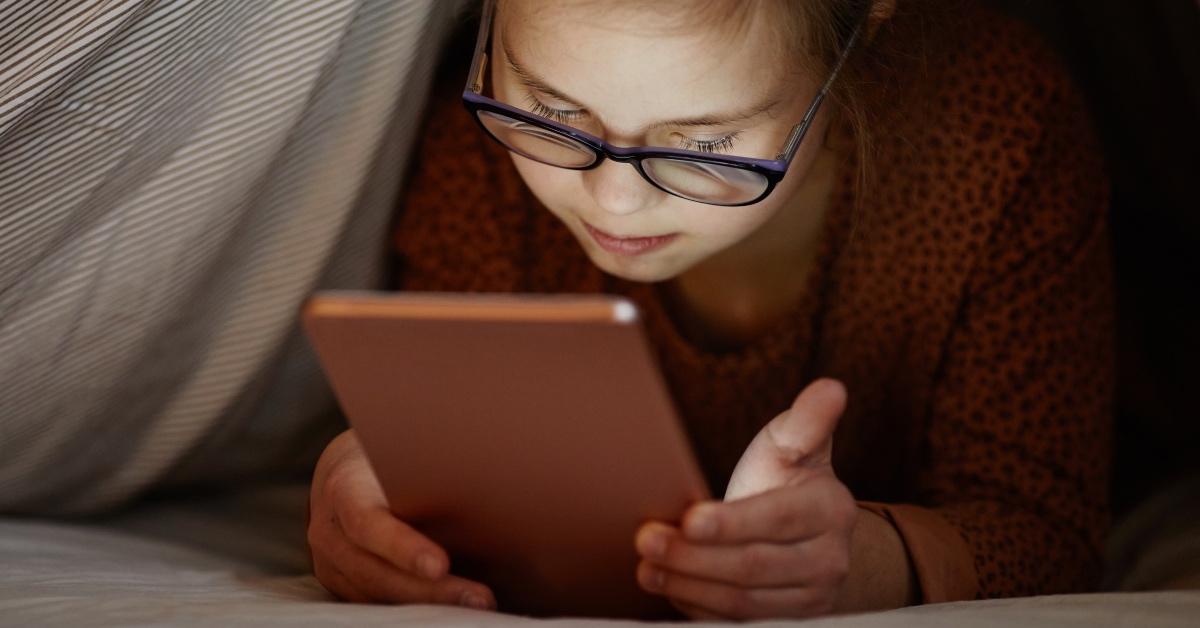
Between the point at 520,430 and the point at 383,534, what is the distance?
16 cm

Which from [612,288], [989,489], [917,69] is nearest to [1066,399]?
[989,489]

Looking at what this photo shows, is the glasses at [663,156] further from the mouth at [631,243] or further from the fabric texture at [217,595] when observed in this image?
the fabric texture at [217,595]

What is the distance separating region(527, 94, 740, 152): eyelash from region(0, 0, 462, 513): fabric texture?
0.75 feet

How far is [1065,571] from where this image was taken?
3.29 ft

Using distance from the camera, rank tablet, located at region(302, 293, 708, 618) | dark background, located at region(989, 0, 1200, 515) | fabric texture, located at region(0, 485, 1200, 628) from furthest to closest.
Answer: dark background, located at region(989, 0, 1200, 515)
fabric texture, located at region(0, 485, 1200, 628)
tablet, located at region(302, 293, 708, 618)

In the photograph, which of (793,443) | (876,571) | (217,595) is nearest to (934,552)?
(876,571)

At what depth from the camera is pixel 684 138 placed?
81cm

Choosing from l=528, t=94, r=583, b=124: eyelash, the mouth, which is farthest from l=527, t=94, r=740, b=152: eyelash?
the mouth

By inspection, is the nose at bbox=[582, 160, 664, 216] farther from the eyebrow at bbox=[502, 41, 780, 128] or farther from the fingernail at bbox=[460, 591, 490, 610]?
the fingernail at bbox=[460, 591, 490, 610]

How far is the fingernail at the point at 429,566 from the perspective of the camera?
0.72m

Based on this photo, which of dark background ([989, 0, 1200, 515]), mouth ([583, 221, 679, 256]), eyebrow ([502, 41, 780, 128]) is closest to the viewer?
eyebrow ([502, 41, 780, 128])

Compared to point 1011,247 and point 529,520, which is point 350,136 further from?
point 1011,247

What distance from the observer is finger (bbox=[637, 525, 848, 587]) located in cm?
68

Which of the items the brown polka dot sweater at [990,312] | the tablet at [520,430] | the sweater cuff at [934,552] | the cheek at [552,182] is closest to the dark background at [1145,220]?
the brown polka dot sweater at [990,312]
